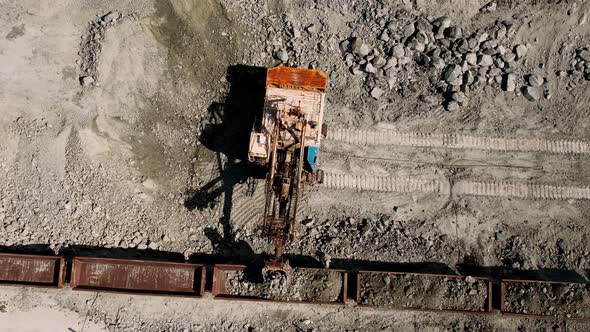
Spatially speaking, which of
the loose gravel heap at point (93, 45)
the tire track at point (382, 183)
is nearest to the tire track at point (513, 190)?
the tire track at point (382, 183)

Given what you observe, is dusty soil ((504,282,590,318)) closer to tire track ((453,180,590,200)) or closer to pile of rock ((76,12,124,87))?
tire track ((453,180,590,200))

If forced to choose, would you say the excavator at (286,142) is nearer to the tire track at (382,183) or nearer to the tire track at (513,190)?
the tire track at (382,183)

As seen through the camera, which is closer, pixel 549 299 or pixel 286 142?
pixel 286 142

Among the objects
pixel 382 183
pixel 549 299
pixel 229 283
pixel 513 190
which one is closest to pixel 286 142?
pixel 382 183

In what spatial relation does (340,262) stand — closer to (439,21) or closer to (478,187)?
(478,187)

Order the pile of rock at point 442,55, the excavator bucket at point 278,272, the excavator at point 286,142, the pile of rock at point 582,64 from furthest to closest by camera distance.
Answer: the pile of rock at point 582,64 → the pile of rock at point 442,55 → the excavator at point 286,142 → the excavator bucket at point 278,272

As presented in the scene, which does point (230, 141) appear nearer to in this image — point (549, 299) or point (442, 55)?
point (442, 55)

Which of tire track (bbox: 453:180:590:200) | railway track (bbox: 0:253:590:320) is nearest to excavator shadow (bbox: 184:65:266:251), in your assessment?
railway track (bbox: 0:253:590:320)
